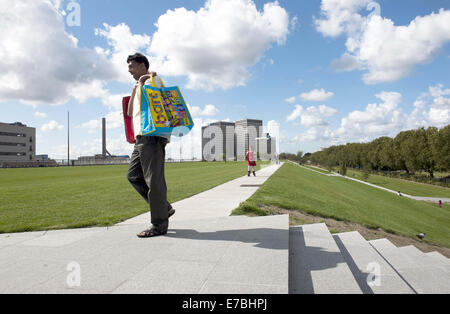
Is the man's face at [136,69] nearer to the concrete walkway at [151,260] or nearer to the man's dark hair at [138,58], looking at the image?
the man's dark hair at [138,58]

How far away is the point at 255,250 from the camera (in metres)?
2.97

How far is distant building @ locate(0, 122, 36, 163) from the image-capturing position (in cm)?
8338

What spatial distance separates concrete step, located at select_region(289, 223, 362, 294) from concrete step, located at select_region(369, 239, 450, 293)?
2.86ft

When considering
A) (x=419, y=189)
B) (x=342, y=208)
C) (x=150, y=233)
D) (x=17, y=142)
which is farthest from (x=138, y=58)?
(x=17, y=142)

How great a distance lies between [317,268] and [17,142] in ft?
353

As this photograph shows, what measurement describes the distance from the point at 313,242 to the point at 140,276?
244 centimetres

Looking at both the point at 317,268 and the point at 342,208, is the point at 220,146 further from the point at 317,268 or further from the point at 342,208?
the point at 317,268

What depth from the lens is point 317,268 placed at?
287 centimetres

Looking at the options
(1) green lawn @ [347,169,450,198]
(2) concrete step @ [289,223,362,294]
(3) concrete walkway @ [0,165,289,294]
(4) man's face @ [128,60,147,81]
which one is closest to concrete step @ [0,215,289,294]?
(3) concrete walkway @ [0,165,289,294]

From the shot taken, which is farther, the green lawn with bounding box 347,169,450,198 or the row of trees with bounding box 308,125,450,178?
the row of trees with bounding box 308,125,450,178

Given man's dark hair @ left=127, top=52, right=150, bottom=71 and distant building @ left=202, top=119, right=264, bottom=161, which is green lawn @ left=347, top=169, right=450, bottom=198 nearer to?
man's dark hair @ left=127, top=52, right=150, bottom=71
